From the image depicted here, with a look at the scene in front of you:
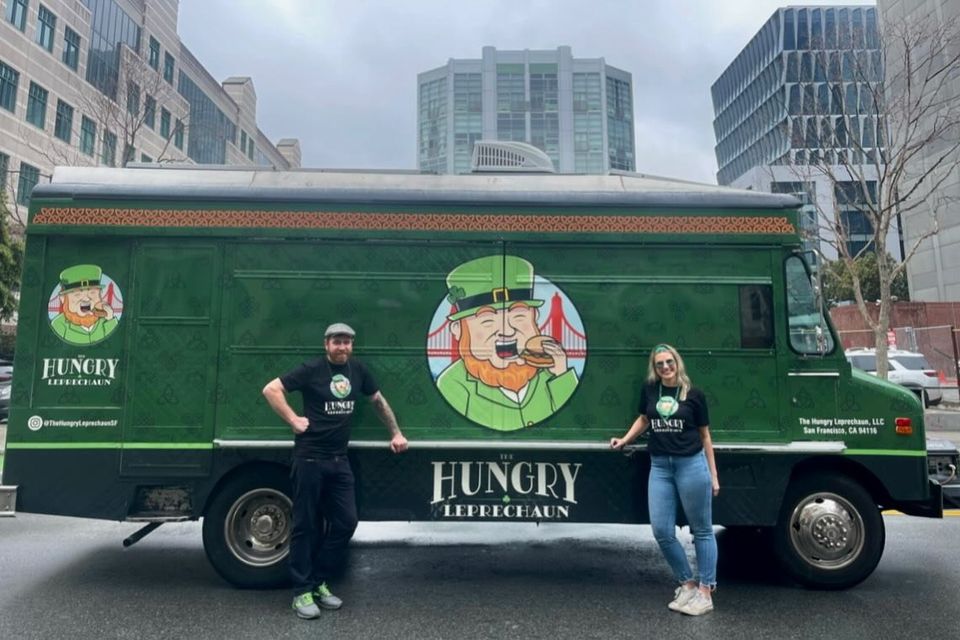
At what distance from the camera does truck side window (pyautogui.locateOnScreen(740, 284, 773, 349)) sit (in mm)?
4867

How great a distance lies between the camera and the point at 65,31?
111ft

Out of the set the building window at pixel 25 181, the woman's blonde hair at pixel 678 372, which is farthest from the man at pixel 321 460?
the building window at pixel 25 181

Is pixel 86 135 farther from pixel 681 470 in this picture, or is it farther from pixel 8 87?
pixel 681 470

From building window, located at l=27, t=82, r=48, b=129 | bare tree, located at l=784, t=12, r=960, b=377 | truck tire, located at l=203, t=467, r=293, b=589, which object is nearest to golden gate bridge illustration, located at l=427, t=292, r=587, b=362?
truck tire, located at l=203, t=467, r=293, b=589

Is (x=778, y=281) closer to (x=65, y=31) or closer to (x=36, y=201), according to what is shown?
(x=36, y=201)

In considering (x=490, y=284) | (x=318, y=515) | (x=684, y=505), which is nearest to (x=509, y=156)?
(x=490, y=284)

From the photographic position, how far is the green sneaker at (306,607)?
4250mm

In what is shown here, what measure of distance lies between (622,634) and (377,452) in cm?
207

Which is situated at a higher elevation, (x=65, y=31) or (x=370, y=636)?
(x=65, y=31)

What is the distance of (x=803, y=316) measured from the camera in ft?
16.0

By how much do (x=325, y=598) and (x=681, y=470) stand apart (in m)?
2.59

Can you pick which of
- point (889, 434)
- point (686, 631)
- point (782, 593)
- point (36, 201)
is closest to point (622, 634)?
point (686, 631)

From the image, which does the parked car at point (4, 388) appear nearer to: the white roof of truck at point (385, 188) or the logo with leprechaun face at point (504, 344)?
the white roof of truck at point (385, 188)

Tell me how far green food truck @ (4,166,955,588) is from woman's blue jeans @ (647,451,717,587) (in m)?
0.37
